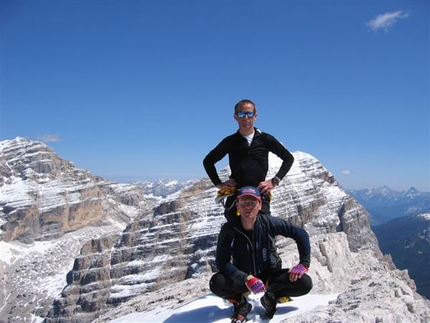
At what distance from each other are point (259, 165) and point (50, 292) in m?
209

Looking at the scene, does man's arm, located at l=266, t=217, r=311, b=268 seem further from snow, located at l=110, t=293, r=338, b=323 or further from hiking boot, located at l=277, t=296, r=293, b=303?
snow, located at l=110, t=293, r=338, b=323

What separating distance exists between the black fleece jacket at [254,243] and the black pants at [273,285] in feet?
0.71

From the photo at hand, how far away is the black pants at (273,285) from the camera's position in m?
7.95

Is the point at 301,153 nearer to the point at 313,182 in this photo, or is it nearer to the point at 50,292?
the point at 313,182

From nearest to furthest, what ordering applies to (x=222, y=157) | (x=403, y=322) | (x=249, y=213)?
1. (x=403, y=322)
2. (x=249, y=213)
3. (x=222, y=157)

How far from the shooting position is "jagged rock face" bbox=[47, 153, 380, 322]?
133 meters

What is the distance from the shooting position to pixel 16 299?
189 meters

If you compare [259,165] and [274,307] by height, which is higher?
[259,165]

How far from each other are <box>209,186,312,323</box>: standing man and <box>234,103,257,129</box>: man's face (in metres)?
1.45

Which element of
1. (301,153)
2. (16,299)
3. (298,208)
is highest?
(301,153)

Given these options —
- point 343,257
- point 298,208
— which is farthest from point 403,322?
point 298,208

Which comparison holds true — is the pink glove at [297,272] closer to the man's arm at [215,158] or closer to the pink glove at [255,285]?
the pink glove at [255,285]

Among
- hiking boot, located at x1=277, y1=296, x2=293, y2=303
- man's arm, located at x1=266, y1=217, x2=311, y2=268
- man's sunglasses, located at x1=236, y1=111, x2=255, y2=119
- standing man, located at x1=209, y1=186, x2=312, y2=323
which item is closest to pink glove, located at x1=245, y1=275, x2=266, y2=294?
standing man, located at x1=209, y1=186, x2=312, y2=323

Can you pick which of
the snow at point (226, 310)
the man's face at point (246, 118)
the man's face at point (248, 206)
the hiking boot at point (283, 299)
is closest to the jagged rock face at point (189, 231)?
the snow at point (226, 310)
